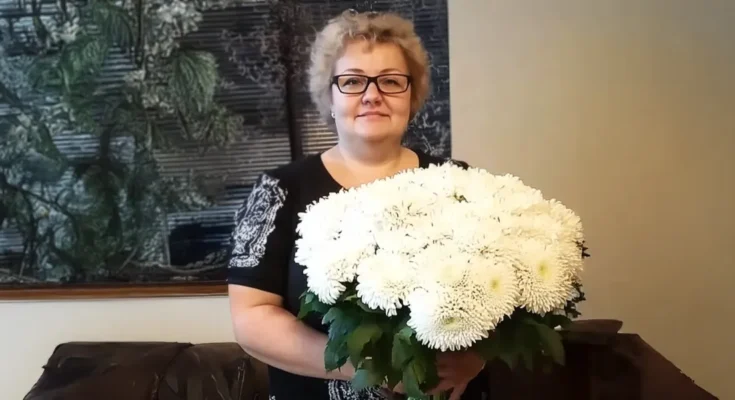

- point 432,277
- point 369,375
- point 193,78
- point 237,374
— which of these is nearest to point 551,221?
point 432,277

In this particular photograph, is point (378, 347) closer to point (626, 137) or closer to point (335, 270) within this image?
point (335, 270)

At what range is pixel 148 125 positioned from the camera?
210 cm

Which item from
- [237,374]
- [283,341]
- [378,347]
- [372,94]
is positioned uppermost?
[372,94]

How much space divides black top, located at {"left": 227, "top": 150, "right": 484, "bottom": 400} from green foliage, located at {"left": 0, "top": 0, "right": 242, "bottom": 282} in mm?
871

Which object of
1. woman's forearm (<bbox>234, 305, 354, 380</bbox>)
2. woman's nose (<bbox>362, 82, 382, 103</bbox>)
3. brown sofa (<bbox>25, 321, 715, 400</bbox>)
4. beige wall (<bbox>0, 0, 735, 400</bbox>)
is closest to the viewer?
woman's forearm (<bbox>234, 305, 354, 380</bbox>)

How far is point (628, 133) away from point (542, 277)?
Answer: 1.38 metres

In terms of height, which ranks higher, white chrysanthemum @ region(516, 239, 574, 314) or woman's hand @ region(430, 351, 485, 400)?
white chrysanthemum @ region(516, 239, 574, 314)

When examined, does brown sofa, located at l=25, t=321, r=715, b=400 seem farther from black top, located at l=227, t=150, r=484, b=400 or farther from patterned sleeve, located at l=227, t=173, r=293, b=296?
patterned sleeve, located at l=227, t=173, r=293, b=296

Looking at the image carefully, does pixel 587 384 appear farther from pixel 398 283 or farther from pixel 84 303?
pixel 84 303

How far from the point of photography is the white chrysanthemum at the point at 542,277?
2.79 feet

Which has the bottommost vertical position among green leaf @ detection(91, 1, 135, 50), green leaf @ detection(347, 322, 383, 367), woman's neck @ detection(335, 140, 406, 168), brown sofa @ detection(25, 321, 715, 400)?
brown sofa @ detection(25, 321, 715, 400)

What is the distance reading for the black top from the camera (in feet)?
3.96

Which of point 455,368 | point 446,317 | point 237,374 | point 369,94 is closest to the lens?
point 446,317

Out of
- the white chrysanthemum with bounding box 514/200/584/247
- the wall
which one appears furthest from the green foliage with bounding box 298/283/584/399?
the wall
